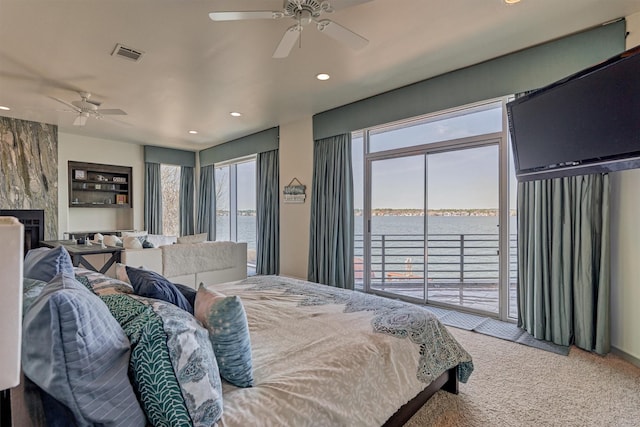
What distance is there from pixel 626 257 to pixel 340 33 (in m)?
2.84

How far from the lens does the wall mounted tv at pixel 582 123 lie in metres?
1.88

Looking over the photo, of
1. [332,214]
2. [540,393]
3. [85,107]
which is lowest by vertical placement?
[540,393]

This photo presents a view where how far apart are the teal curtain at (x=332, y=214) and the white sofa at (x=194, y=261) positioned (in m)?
1.16

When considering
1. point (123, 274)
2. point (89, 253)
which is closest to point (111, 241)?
point (89, 253)

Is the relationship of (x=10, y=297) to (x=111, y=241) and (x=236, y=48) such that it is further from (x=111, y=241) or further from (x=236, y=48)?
(x=111, y=241)

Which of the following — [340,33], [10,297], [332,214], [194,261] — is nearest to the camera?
[10,297]

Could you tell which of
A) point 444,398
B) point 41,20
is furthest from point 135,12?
point 444,398

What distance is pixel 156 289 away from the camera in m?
1.50

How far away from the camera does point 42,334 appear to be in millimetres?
861

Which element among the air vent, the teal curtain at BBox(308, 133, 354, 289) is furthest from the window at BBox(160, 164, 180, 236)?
the air vent

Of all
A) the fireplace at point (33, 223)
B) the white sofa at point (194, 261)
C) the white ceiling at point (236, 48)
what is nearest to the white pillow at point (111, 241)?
the white sofa at point (194, 261)

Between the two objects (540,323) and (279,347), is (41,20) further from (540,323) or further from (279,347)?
(540,323)

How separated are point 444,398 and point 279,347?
119 centimetres

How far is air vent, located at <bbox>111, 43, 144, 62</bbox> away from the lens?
2.98 meters
